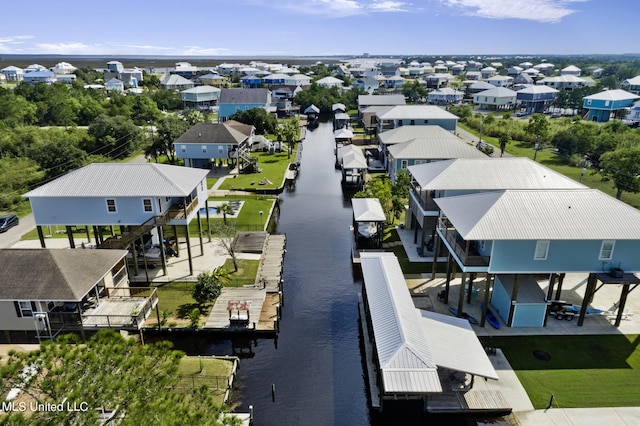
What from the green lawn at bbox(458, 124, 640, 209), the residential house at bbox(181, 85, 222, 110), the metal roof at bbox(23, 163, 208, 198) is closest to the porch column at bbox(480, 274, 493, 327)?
the metal roof at bbox(23, 163, 208, 198)

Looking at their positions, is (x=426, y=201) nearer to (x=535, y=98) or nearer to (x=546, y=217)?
(x=546, y=217)

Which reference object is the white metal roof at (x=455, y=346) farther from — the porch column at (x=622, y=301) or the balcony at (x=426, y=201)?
the balcony at (x=426, y=201)

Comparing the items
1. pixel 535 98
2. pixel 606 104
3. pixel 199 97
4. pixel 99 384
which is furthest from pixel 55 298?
pixel 535 98

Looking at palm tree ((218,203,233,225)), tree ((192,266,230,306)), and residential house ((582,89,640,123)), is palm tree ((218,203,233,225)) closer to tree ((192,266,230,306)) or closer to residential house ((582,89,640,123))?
tree ((192,266,230,306))

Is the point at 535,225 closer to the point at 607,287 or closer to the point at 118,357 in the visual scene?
the point at 607,287

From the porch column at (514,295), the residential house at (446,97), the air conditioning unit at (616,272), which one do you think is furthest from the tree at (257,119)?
the residential house at (446,97)
